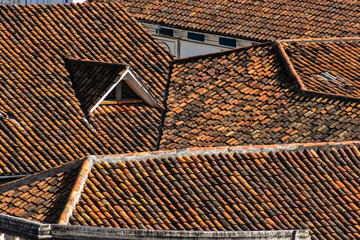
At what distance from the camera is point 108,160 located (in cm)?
2225

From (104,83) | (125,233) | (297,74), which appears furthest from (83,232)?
(297,74)

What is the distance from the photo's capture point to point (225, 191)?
21969 millimetres

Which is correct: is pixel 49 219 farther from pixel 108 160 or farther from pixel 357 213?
pixel 357 213

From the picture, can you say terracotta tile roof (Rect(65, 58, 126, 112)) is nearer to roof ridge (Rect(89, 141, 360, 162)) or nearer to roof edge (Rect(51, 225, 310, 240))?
roof ridge (Rect(89, 141, 360, 162))

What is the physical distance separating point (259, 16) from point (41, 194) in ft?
58.3

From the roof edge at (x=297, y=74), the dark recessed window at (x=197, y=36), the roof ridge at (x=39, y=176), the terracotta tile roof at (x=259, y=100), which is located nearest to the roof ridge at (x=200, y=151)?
the roof ridge at (x=39, y=176)

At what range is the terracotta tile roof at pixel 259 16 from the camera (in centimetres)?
3597

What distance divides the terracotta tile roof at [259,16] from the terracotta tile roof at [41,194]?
1567 cm

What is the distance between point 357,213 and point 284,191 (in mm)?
1662

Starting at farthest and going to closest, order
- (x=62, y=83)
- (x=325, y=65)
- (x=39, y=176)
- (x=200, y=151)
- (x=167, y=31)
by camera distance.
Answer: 1. (x=167, y=31)
2. (x=325, y=65)
3. (x=62, y=83)
4. (x=200, y=151)
5. (x=39, y=176)

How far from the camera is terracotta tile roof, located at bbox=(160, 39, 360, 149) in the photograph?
27625 mm

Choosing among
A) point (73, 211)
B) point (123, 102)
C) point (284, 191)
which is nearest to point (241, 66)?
point (123, 102)

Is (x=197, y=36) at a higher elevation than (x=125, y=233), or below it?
below

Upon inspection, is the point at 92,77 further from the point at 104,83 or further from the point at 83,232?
the point at 83,232
